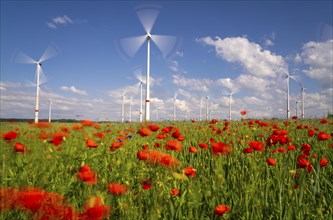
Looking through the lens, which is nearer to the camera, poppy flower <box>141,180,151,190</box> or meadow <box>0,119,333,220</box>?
meadow <box>0,119,333,220</box>

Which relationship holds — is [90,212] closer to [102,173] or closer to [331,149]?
[102,173]

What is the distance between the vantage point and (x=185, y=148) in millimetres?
5453

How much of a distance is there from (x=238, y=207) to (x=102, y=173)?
203 centimetres

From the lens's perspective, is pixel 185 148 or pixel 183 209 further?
pixel 185 148

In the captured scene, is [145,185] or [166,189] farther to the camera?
[166,189]

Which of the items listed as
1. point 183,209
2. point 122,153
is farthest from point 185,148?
Result: point 183,209

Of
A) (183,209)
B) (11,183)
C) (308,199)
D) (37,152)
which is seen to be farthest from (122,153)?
(308,199)

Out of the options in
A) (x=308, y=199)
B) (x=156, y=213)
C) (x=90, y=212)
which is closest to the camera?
(x=90, y=212)

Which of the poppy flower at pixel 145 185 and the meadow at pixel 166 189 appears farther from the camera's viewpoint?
the poppy flower at pixel 145 185

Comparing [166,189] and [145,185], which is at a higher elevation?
[145,185]

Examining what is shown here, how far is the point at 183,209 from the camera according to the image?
257 centimetres

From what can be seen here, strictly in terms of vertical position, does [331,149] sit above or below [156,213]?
above

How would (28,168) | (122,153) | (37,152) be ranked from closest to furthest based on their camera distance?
1. (28,168)
2. (37,152)
3. (122,153)

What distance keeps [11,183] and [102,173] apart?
43.9 inches
